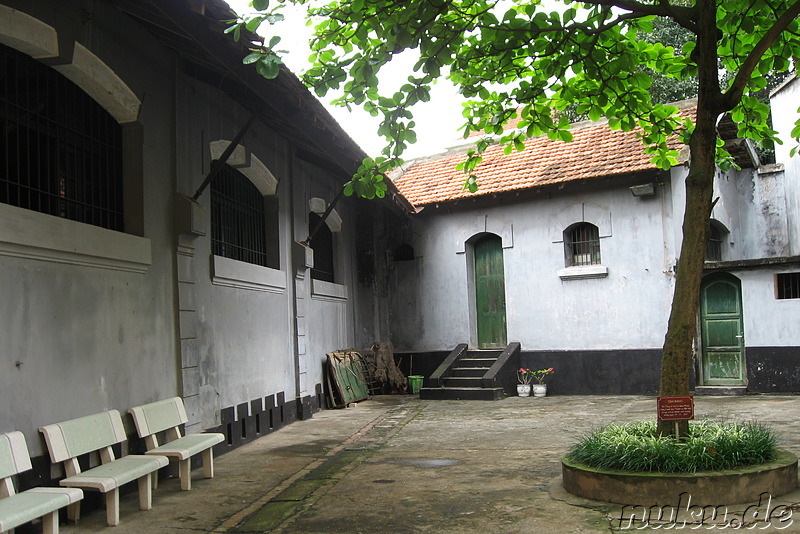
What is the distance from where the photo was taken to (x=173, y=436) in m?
7.54

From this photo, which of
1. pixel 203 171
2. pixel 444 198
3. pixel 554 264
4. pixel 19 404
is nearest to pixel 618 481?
pixel 19 404

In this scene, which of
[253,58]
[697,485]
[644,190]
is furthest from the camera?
[644,190]

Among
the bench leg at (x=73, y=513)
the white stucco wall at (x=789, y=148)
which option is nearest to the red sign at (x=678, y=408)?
the bench leg at (x=73, y=513)

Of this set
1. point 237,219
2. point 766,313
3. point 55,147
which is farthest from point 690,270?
point 766,313

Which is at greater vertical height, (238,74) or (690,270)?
(238,74)

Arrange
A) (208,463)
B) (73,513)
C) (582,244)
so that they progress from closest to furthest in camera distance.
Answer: (73,513) < (208,463) < (582,244)

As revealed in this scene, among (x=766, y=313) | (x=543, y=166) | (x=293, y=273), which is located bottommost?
(x=766, y=313)

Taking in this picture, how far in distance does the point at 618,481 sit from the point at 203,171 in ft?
20.1

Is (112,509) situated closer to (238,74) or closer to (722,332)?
(238,74)

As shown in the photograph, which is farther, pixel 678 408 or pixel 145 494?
pixel 145 494

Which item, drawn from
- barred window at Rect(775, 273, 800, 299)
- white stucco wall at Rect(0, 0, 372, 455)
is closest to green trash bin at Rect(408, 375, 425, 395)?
white stucco wall at Rect(0, 0, 372, 455)

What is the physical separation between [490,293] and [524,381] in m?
2.18

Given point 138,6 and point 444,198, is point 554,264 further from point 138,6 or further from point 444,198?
point 138,6

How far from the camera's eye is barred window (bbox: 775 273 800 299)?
12312mm
